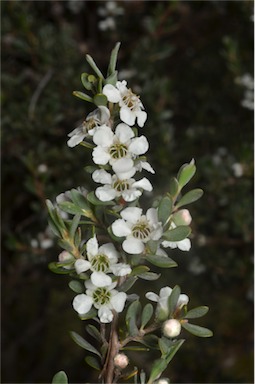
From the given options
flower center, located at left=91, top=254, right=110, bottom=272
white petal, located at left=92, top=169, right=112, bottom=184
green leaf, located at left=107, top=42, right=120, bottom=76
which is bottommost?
flower center, located at left=91, top=254, right=110, bottom=272

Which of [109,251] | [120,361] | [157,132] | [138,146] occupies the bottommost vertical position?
[120,361]

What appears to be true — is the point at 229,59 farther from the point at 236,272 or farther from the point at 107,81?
the point at 107,81

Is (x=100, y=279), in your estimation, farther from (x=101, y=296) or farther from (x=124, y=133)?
(x=124, y=133)

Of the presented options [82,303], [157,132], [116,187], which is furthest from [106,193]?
[157,132]

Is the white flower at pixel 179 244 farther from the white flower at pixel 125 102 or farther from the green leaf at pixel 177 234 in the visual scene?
the white flower at pixel 125 102

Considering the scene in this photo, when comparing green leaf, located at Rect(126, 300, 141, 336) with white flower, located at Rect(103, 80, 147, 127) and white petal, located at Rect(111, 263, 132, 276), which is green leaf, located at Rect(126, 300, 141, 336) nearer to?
white petal, located at Rect(111, 263, 132, 276)

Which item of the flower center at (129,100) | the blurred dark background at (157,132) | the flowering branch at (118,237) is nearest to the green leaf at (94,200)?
the flowering branch at (118,237)

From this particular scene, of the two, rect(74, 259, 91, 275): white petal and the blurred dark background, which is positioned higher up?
the blurred dark background

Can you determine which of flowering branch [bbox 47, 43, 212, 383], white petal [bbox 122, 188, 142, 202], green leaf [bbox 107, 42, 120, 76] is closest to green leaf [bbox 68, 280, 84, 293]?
flowering branch [bbox 47, 43, 212, 383]

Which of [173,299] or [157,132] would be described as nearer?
[173,299]
